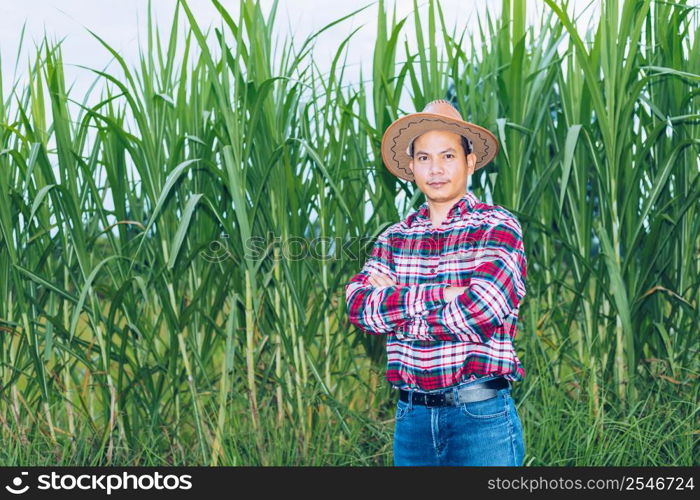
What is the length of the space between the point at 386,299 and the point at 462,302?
17 cm

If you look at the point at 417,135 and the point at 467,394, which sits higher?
the point at 417,135

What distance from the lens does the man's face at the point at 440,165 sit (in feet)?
5.00

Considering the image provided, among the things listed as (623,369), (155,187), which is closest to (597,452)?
(623,369)

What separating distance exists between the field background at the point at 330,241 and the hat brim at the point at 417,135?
26cm

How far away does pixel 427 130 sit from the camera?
1632 millimetres

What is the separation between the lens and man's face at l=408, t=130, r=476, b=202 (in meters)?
1.53

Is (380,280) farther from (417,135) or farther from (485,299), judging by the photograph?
(417,135)

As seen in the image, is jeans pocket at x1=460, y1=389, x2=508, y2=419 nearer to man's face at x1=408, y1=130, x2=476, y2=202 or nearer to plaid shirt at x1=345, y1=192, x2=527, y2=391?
plaid shirt at x1=345, y1=192, x2=527, y2=391

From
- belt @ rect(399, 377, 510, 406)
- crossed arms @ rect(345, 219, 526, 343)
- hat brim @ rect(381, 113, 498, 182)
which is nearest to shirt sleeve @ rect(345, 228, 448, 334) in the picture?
crossed arms @ rect(345, 219, 526, 343)

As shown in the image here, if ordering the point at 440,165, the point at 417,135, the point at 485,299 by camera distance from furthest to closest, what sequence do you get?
the point at 417,135 < the point at 440,165 < the point at 485,299

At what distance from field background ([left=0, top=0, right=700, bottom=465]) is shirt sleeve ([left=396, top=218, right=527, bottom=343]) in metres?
0.57

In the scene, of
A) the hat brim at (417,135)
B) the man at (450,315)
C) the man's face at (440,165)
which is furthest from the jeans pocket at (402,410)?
the hat brim at (417,135)

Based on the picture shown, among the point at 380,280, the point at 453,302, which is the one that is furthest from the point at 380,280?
the point at 453,302

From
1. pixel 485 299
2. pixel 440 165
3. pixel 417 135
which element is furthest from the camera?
pixel 417 135
